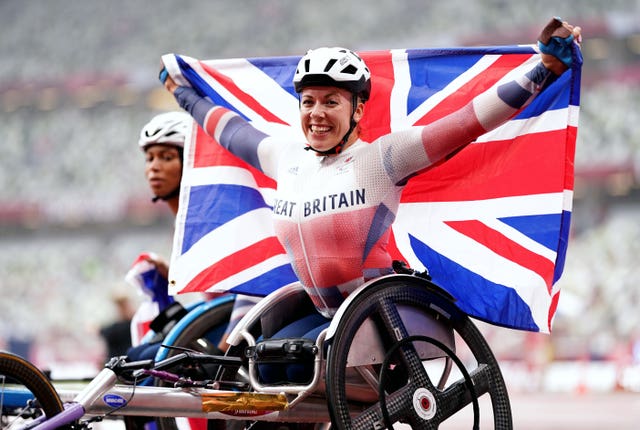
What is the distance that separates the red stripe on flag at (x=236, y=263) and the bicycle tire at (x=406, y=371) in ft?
3.53

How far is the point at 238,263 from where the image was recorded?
14.6 feet

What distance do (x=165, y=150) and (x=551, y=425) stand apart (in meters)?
6.44

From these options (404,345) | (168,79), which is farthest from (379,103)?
(404,345)

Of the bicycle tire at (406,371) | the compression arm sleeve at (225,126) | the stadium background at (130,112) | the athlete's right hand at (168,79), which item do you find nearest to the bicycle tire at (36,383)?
the bicycle tire at (406,371)

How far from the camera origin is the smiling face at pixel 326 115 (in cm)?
362

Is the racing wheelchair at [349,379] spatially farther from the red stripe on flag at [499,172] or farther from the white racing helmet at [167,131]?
the white racing helmet at [167,131]

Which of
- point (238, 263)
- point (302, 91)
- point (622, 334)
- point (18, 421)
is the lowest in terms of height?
point (18, 421)

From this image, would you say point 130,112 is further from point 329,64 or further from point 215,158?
point 329,64

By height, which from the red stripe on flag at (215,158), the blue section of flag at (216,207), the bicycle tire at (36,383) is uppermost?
the red stripe on flag at (215,158)

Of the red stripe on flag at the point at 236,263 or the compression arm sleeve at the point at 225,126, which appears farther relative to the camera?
the red stripe on flag at the point at 236,263

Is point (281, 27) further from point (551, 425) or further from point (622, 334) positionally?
point (551, 425)

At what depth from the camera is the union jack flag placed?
3.85 meters

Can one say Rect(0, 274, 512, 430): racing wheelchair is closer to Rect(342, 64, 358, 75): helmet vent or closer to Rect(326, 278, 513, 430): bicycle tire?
Rect(326, 278, 513, 430): bicycle tire

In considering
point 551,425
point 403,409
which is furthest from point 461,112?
point 551,425
